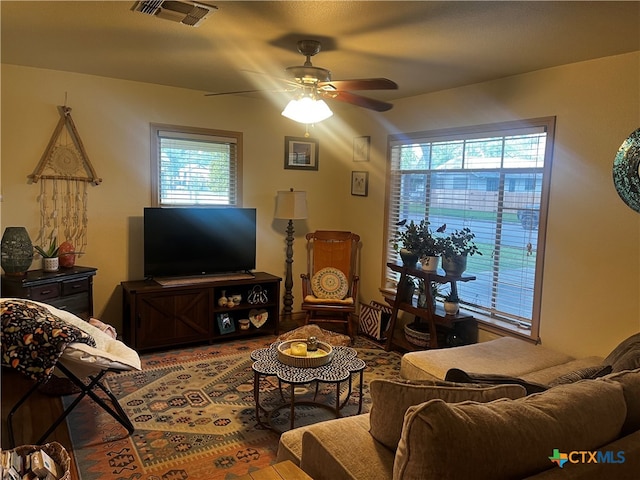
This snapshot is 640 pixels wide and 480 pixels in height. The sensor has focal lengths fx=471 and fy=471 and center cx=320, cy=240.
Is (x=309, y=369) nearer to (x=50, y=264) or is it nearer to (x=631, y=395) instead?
(x=631, y=395)

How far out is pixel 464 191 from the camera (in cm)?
427

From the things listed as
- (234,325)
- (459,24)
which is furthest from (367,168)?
(459,24)

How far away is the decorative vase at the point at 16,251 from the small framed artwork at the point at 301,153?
2668mm

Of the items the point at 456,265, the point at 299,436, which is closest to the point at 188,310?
the point at 456,265

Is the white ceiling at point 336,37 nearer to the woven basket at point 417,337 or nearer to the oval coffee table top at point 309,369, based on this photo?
the oval coffee table top at point 309,369

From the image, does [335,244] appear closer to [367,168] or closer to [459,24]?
[367,168]

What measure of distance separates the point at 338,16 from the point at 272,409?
8.21 ft

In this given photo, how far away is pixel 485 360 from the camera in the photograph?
3.19 m

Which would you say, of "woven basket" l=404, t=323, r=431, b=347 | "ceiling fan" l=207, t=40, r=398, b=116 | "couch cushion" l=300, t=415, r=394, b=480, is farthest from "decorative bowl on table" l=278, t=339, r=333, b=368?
"ceiling fan" l=207, t=40, r=398, b=116

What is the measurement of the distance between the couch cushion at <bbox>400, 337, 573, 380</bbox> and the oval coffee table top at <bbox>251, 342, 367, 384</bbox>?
1.37ft

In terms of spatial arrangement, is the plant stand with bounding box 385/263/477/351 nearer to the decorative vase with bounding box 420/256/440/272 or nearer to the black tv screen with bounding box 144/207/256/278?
the decorative vase with bounding box 420/256/440/272

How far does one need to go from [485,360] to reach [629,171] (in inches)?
59.9

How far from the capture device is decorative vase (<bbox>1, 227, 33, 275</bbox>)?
3664mm

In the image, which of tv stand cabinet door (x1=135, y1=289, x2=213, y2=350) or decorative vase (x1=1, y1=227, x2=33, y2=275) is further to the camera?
tv stand cabinet door (x1=135, y1=289, x2=213, y2=350)
